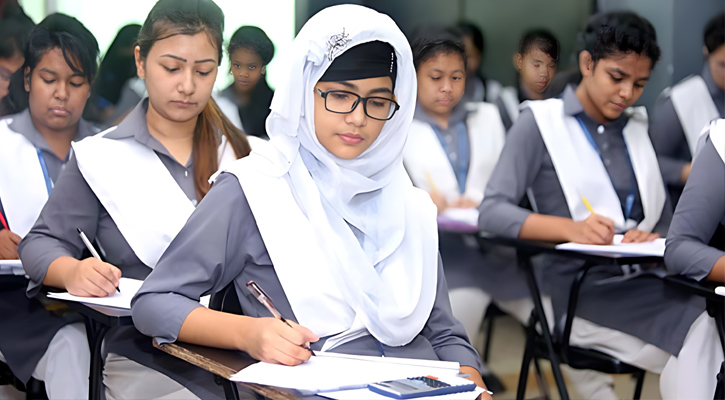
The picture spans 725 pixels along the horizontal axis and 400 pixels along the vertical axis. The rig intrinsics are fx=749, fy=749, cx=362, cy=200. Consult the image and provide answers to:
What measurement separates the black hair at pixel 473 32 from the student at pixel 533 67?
0.34 ft

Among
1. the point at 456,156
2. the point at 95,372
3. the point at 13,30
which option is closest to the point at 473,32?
Answer: the point at 456,156

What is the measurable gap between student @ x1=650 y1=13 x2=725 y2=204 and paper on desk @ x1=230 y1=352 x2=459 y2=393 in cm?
121

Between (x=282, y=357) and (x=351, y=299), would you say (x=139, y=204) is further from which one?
(x=282, y=357)

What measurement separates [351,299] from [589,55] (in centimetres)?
112

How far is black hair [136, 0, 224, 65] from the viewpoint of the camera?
179cm

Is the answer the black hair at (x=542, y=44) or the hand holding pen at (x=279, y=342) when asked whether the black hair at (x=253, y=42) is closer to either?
the black hair at (x=542, y=44)

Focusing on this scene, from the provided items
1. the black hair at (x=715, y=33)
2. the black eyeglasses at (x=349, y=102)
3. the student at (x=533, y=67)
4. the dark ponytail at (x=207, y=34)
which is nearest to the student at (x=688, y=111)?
the black hair at (x=715, y=33)

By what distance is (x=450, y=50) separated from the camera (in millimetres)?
2055

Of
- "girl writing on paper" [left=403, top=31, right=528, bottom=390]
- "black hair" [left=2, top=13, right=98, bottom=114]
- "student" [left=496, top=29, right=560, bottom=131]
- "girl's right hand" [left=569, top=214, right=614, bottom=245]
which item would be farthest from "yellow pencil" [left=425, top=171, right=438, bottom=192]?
"black hair" [left=2, top=13, right=98, bottom=114]

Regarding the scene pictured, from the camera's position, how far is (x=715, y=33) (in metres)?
2.08

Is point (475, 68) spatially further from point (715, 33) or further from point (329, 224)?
point (329, 224)

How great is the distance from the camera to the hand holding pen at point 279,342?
1.11m

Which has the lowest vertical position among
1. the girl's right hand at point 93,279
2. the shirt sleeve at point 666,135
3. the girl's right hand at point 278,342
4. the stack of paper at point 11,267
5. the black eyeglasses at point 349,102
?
the stack of paper at point 11,267

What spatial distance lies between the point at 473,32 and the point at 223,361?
128cm
